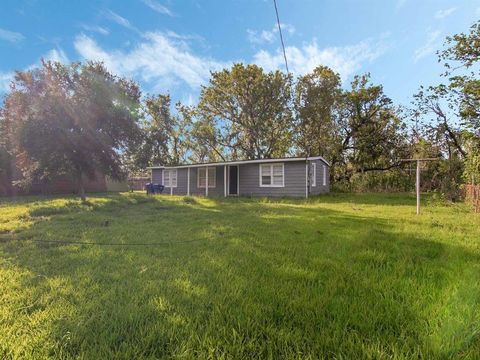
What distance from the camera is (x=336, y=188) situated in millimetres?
22281

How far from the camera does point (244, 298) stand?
7.38 feet

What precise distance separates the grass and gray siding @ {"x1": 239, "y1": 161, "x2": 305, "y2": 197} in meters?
9.40

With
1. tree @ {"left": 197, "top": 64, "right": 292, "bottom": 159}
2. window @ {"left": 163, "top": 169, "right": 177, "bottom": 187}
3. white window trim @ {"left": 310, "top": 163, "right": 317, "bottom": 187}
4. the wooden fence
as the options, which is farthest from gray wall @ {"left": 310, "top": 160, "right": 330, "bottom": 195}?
window @ {"left": 163, "top": 169, "right": 177, "bottom": 187}

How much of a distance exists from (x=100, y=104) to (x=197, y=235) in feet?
29.2

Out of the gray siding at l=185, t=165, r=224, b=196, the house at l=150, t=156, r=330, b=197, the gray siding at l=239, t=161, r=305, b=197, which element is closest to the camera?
the gray siding at l=239, t=161, r=305, b=197

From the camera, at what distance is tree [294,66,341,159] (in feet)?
70.9

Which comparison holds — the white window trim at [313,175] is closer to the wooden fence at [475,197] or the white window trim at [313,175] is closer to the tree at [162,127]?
the wooden fence at [475,197]

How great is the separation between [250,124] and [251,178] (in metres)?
10.2

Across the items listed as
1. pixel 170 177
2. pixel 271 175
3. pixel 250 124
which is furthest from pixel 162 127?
pixel 271 175

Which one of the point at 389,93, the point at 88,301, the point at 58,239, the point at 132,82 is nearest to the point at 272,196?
the point at 132,82

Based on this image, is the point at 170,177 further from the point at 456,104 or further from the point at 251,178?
the point at 456,104

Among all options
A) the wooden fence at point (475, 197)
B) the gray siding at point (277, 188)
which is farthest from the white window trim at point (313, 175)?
the wooden fence at point (475, 197)

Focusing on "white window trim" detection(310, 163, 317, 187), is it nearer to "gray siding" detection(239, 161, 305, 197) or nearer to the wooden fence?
"gray siding" detection(239, 161, 305, 197)

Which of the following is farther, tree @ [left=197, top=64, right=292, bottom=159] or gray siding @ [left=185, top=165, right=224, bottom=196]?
tree @ [left=197, top=64, right=292, bottom=159]
